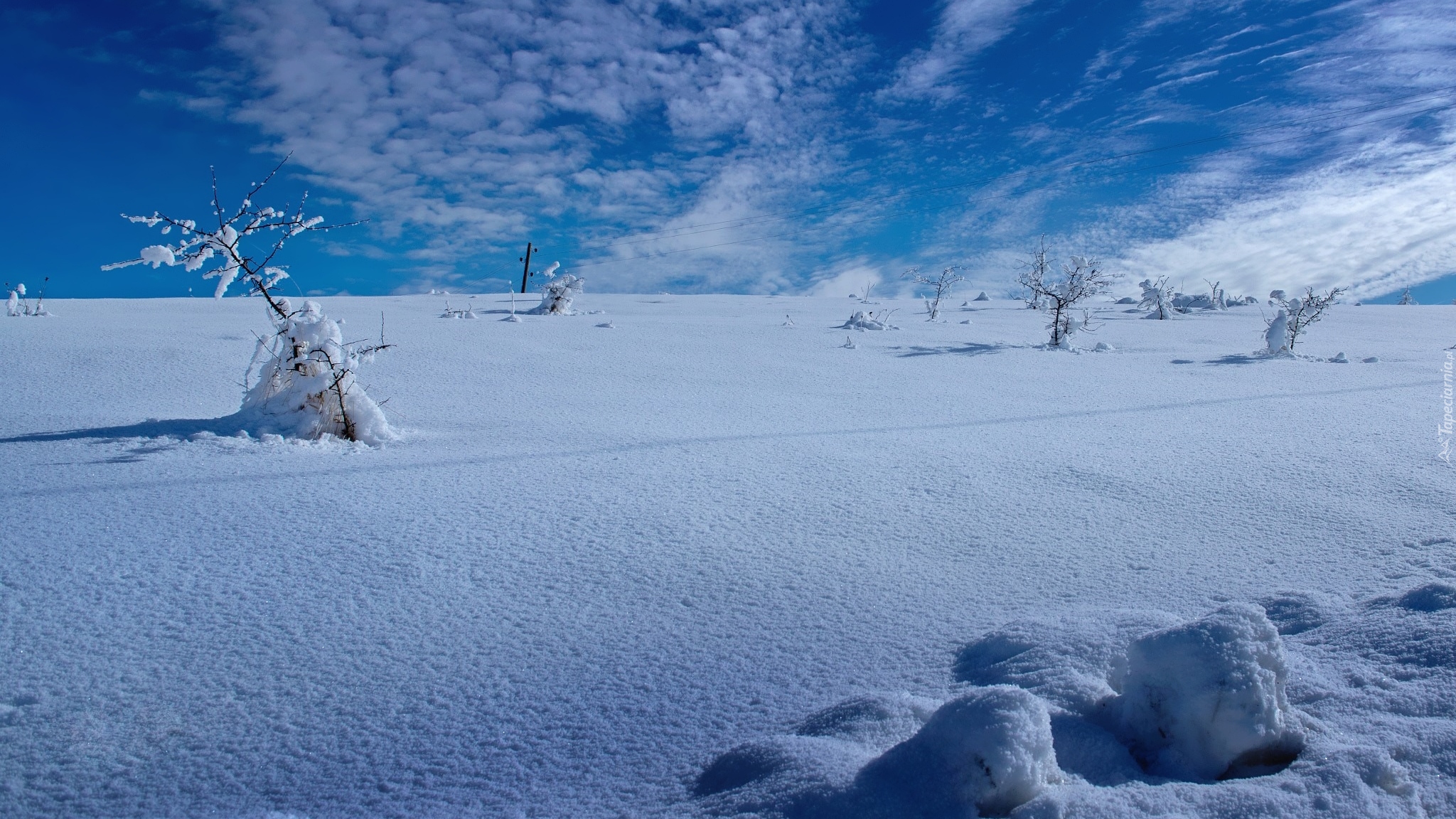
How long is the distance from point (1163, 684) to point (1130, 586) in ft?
3.37

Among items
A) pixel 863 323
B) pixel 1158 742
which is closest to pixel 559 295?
pixel 863 323

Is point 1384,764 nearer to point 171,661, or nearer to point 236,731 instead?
point 236,731

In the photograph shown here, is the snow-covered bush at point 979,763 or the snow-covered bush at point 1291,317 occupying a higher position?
the snow-covered bush at point 1291,317

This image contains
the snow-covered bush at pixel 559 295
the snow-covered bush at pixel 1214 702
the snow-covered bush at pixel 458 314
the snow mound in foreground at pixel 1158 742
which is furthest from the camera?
the snow-covered bush at pixel 559 295

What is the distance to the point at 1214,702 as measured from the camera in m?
1.39

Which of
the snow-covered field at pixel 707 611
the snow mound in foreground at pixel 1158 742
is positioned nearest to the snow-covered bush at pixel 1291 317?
the snow-covered field at pixel 707 611

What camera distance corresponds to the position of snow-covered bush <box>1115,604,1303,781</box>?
137 centimetres

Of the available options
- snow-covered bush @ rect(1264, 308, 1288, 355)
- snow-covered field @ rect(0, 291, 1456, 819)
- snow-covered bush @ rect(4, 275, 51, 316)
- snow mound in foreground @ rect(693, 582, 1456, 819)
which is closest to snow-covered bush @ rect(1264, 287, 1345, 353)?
Result: snow-covered bush @ rect(1264, 308, 1288, 355)

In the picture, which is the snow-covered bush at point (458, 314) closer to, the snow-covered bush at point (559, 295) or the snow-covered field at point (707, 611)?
the snow-covered bush at point (559, 295)

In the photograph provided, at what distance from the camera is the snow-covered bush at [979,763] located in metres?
1.25

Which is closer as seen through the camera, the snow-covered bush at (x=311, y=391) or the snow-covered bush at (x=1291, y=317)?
the snow-covered bush at (x=311, y=391)

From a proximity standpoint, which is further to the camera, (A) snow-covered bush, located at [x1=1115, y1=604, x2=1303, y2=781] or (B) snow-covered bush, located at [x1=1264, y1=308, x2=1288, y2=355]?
(B) snow-covered bush, located at [x1=1264, y1=308, x2=1288, y2=355]

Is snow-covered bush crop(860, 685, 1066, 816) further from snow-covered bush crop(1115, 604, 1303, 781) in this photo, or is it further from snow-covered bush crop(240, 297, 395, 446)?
snow-covered bush crop(240, 297, 395, 446)

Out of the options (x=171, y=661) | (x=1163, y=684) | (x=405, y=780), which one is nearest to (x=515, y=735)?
(x=405, y=780)
